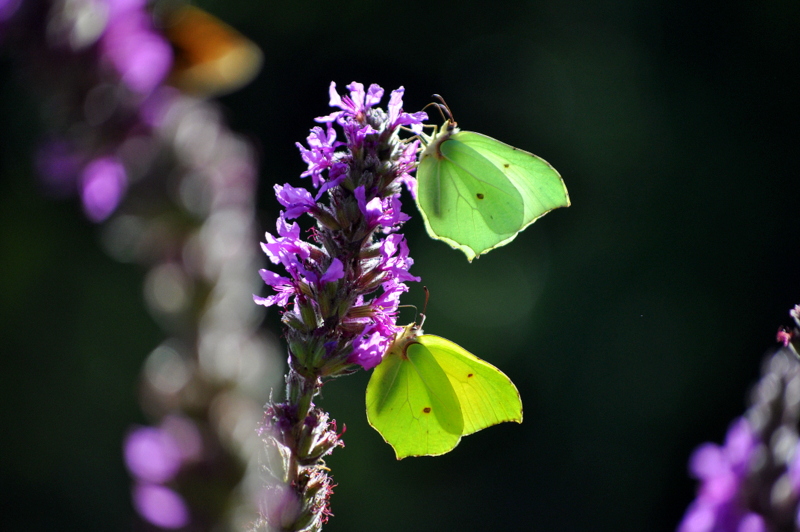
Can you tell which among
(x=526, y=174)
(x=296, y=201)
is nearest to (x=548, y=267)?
(x=526, y=174)

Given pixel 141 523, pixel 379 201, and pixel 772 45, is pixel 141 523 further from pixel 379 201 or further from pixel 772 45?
pixel 772 45

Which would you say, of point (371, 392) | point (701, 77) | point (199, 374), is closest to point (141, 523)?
point (199, 374)

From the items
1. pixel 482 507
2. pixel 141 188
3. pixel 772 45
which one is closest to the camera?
pixel 141 188

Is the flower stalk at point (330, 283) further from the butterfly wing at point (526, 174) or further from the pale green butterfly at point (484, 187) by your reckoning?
the butterfly wing at point (526, 174)

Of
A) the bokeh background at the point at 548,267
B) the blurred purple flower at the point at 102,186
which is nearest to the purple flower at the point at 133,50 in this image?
the blurred purple flower at the point at 102,186

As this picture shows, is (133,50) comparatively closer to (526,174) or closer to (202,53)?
(202,53)
